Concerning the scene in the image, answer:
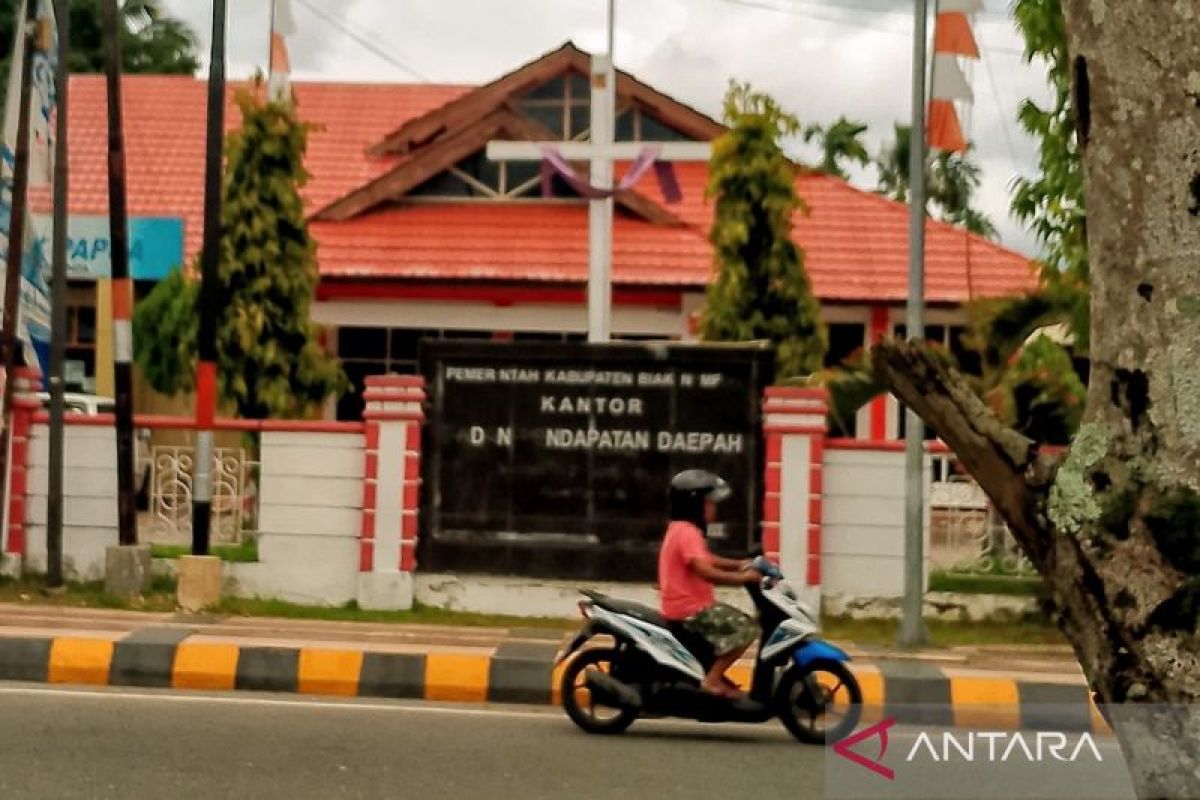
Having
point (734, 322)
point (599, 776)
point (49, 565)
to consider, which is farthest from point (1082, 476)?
point (734, 322)

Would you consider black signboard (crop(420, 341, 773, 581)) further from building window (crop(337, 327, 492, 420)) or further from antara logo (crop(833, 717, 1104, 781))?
building window (crop(337, 327, 492, 420))

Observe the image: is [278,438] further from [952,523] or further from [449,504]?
[952,523]

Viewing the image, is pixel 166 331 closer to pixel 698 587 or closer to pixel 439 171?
pixel 439 171

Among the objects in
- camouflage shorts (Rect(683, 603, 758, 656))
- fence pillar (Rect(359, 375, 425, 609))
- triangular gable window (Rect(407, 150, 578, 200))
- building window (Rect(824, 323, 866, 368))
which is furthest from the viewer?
triangular gable window (Rect(407, 150, 578, 200))

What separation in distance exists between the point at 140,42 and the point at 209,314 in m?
29.7

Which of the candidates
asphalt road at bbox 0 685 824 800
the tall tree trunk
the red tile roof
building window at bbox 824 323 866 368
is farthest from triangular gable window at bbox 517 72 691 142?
the tall tree trunk

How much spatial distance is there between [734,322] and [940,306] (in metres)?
4.49

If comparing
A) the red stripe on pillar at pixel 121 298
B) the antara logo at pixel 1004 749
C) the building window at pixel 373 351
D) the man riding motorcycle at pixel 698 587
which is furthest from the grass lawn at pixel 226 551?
the building window at pixel 373 351

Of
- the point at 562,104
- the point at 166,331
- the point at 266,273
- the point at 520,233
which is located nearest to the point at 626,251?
the point at 520,233

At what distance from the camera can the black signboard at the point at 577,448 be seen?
44.7ft

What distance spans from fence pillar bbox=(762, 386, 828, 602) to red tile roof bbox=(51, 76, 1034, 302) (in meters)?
8.22

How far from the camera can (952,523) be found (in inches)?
536

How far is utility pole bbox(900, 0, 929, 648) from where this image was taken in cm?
1262

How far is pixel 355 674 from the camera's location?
10.9 metres
